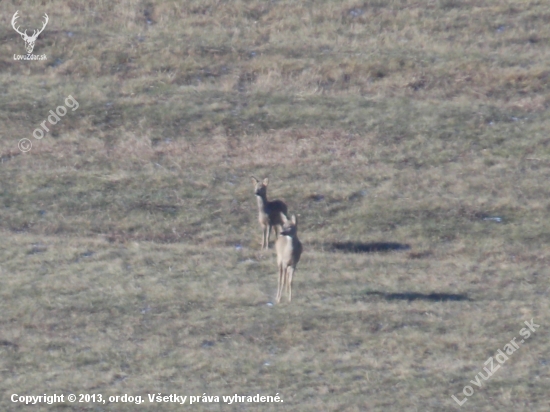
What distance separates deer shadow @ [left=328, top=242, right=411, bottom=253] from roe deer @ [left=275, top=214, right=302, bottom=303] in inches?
142

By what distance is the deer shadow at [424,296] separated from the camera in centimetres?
1650

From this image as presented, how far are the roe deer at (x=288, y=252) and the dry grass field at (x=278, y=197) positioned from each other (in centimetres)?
47

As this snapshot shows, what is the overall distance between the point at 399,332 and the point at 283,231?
2854 millimetres

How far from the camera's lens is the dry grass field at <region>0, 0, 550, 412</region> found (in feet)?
44.7

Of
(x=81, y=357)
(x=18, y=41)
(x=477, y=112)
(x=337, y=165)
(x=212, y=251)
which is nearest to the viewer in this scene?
(x=81, y=357)

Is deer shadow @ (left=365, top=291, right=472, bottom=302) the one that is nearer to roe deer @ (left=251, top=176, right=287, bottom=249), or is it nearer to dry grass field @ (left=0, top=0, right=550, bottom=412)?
dry grass field @ (left=0, top=0, right=550, bottom=412)

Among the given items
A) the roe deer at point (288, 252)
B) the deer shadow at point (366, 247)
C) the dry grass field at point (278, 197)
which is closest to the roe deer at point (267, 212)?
the dry grass field at point (278, 197)

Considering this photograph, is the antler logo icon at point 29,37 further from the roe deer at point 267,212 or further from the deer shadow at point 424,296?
the deer shadow at point 424,296

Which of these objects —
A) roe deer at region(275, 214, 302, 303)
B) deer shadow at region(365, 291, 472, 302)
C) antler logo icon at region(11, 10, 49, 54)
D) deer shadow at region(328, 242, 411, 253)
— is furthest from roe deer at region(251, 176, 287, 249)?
antler logo icon at region(11, 10, 49, 54)

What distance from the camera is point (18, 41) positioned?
30734 mm

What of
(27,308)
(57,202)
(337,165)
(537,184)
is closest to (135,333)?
(27,308)

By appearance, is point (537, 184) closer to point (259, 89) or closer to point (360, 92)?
point (360, 92)

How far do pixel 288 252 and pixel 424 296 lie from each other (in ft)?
9.36

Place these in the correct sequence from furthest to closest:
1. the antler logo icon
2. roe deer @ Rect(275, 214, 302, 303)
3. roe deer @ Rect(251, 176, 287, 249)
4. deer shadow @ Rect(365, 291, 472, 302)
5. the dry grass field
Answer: the antler logo icon < roe deer @ Rect(251, 176, 287, 249) < deer shadow @ Rect(365, 291, 472, 302) < roe deer @ Rect(275, 214, 302, 303) < the dry grass field
